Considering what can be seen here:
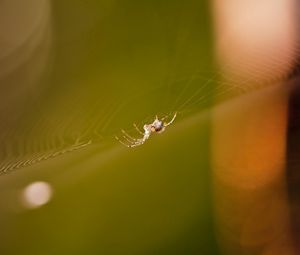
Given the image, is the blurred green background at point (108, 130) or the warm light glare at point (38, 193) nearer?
the blurred green background at point (108, 130)

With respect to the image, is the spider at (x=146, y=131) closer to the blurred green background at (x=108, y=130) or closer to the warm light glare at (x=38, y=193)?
the blurred green background at (x=108, y=130)

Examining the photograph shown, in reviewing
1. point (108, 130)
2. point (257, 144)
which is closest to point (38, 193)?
point (108, 130)

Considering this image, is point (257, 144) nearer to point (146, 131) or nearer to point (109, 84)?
point (146, 131)

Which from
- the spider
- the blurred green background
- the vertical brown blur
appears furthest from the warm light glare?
the vertical brown blur

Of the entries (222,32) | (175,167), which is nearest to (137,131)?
(175,167)

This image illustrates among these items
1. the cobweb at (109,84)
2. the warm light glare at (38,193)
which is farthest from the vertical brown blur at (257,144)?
the warm light glare at (38,193)

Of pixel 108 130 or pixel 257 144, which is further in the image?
pixel 257 144

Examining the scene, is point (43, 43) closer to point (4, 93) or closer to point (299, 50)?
point (4, 93)
